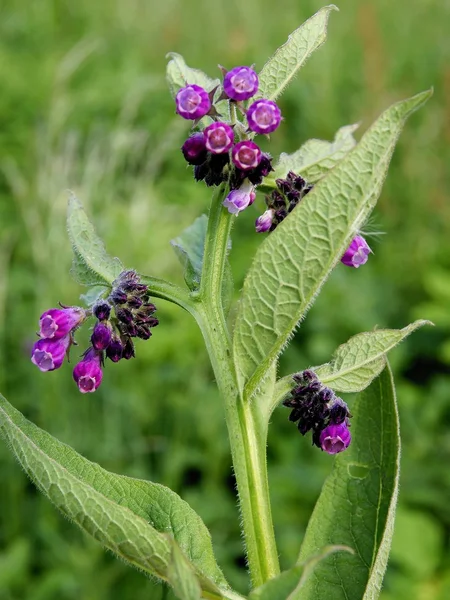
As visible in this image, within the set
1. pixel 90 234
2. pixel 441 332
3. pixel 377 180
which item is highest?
pixel 441 332

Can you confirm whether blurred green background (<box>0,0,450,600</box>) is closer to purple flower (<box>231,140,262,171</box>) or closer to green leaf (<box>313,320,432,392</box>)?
purple flower (<box>231,140,262,171</box>)

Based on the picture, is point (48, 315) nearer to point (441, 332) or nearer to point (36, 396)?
point (36, 396)

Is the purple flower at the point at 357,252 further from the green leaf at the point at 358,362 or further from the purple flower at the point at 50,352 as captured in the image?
the purple flower at the point at 50,352

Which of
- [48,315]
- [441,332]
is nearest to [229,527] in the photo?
[441,332]

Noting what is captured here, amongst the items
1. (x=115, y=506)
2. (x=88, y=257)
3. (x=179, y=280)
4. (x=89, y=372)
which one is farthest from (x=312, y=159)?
(x=179, y=280)

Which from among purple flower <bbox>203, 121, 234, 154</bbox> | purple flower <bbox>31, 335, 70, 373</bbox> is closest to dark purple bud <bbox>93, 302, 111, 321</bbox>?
purple flower <bbox>31, 335, 70, 373</bbox>

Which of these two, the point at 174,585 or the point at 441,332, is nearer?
the point at 174,585

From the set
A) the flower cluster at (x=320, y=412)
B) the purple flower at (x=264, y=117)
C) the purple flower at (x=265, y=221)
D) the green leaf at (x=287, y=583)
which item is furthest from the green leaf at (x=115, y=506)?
the purple flower at (x=264, y=117)
